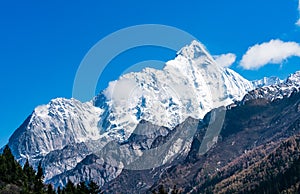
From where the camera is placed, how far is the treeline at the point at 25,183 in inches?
3632

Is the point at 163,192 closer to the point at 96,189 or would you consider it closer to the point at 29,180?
the point at 96,189

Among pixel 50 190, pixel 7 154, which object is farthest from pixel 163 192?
pixel 7 154

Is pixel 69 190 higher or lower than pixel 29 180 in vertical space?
lower

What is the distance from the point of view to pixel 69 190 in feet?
334

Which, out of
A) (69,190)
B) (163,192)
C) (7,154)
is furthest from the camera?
(7,154)

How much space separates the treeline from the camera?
92.2 meters

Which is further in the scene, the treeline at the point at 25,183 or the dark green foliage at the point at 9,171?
the dark green foliage at the point at 9,171

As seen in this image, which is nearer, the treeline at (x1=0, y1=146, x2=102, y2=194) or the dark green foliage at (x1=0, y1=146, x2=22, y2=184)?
the treeline at (x1=0, y1=146, x2=102, y2=194)

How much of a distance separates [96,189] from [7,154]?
1878 inches

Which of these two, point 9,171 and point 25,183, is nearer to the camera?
point 25,183

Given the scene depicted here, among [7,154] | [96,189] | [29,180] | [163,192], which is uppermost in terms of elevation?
Answer: [7,154]

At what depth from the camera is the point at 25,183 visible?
337 feet

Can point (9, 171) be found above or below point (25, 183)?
above

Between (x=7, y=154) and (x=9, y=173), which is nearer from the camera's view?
(x=9, y=173)
